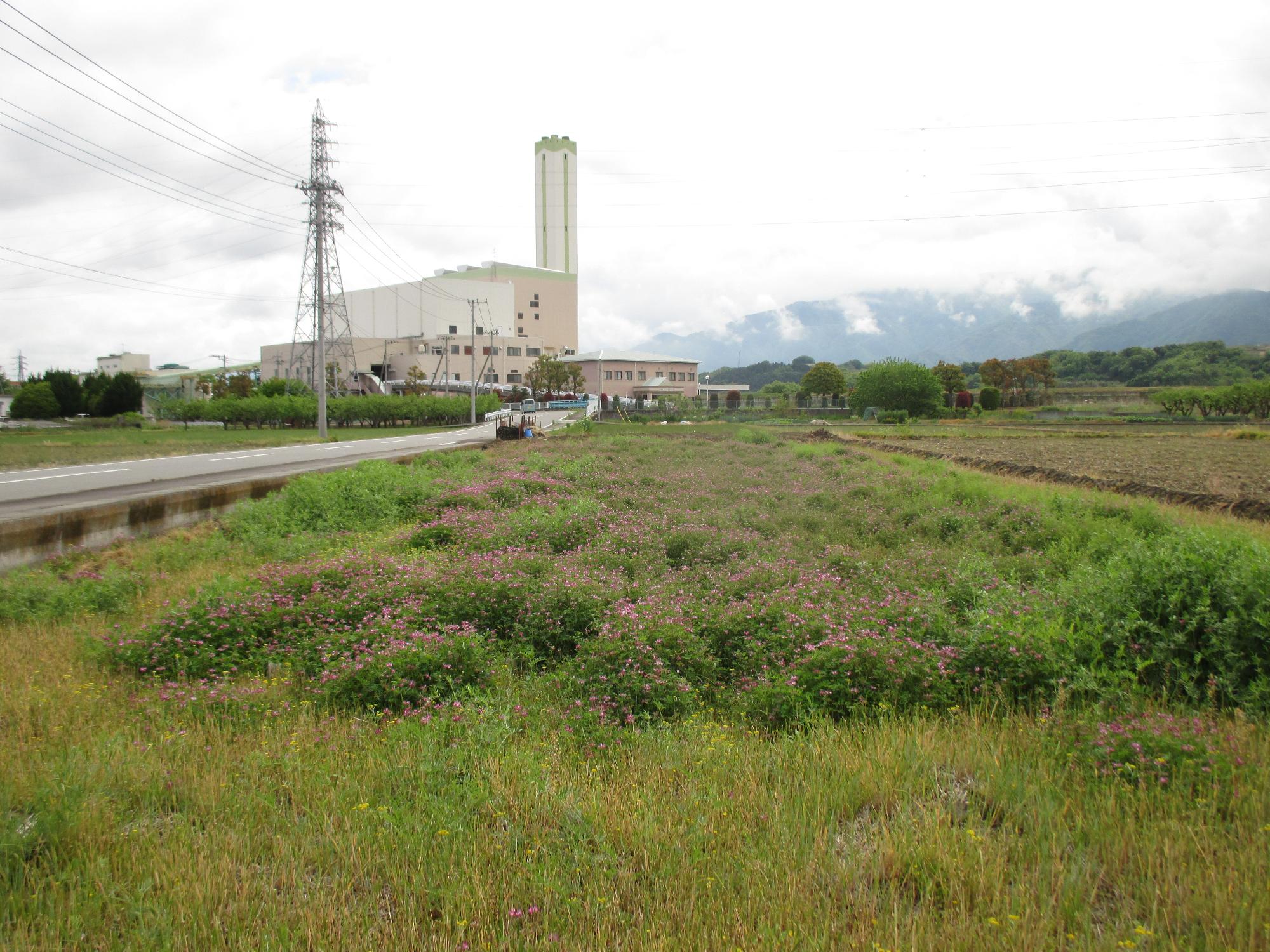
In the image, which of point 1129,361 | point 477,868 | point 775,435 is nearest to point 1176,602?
point 477,868

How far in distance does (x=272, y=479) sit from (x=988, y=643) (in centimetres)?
1315

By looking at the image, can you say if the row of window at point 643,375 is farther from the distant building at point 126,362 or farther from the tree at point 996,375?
the distant building at point 126,362

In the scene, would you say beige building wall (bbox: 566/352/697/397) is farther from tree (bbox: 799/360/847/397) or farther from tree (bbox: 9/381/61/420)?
tree (bbox: 9/381/61/420)

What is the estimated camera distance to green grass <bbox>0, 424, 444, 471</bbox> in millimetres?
18953

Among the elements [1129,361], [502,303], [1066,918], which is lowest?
[1066,918]

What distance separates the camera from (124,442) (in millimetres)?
26812

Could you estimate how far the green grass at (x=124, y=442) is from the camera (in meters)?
19.0

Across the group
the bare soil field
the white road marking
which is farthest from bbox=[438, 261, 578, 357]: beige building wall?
the white road marking

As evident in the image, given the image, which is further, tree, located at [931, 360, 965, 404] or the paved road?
tree, located at [931, 360, 965, 404]

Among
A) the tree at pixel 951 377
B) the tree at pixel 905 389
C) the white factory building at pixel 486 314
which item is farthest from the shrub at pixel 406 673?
the tree at pixel 951 377

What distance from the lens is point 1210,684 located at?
14.3 feet

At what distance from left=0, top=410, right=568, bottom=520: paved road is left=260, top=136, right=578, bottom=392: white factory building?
220 feet

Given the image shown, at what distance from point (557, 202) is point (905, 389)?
294 ft

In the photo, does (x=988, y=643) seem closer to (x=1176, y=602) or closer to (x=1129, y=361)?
(x=1176, y=602)
